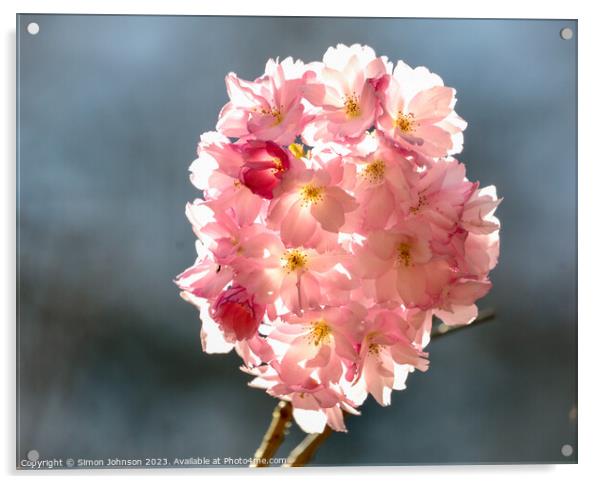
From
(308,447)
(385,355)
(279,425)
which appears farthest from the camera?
(308,447)

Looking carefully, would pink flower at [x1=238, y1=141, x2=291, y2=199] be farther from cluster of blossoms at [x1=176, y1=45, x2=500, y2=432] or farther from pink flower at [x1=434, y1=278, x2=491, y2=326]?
pink flower at [x1=434, y1=278, x2=491, y2=326]

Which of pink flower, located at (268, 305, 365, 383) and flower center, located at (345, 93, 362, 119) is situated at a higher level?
flower center, located at (345, 93, 362, 119)

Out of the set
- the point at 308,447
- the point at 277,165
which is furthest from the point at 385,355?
the point at 308,447

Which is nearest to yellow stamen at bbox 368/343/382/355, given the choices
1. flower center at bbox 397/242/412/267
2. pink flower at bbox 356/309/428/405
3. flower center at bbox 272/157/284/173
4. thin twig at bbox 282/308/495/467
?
pink flower at bbox 356/309/428/405

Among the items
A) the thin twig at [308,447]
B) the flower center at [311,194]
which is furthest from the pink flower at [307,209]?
the thin twig at [308,447]

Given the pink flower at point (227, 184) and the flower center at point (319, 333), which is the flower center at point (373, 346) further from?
the pink flower at point (227, 184)

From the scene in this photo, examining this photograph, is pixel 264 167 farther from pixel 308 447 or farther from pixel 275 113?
pixel 308 447

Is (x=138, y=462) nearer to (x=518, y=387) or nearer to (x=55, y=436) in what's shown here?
(x=55, y=436)
